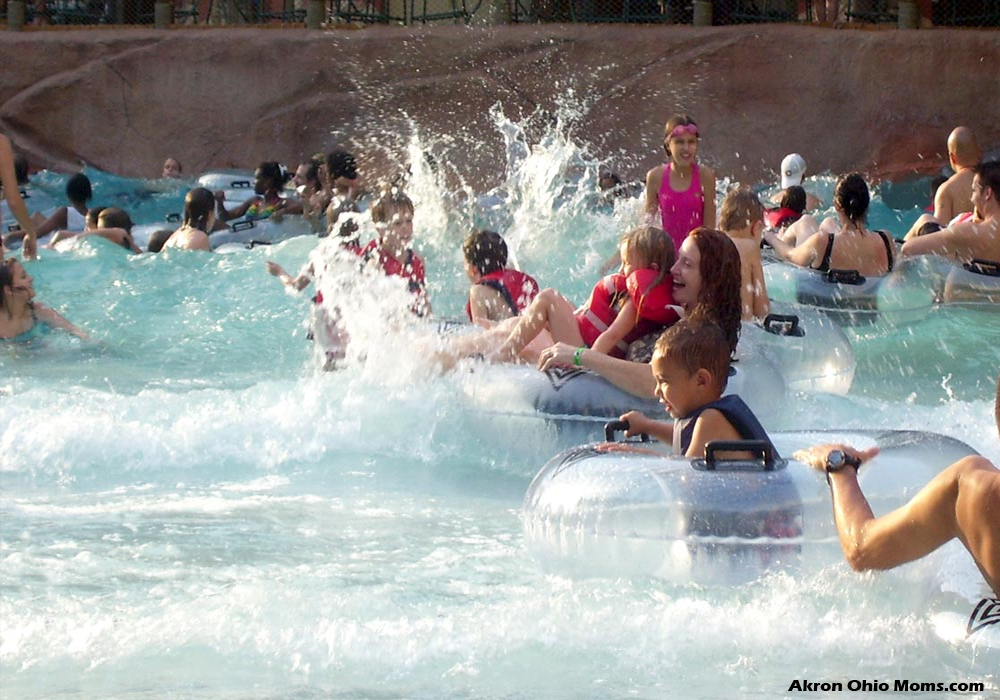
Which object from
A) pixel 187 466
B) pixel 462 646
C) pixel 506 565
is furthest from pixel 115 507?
pixel 462 646

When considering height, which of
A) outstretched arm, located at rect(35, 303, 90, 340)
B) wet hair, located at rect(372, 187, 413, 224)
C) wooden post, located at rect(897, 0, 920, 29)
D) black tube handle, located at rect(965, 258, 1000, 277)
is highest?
wooden post, located at rect(897, 0, 920, 29)

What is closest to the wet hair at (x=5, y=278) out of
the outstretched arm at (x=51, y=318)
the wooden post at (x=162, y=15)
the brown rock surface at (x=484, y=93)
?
the outstretched arm at (x=51, y=318)

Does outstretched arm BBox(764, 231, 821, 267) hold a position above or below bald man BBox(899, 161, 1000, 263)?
below

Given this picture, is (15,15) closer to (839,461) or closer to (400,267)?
(400,267)

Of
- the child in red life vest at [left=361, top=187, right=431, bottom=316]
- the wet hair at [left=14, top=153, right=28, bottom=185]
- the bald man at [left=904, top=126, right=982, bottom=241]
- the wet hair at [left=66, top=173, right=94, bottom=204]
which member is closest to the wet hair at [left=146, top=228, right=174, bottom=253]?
the wet hair at [left=66, top=173, right=94, bottom=204]

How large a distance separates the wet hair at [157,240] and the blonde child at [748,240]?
17.3 ft

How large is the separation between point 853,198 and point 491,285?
2837 millimetres

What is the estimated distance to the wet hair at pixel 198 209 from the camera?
1005 centimetres

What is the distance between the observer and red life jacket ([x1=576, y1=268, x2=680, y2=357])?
5230 millimetres

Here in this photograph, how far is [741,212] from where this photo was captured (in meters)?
6.73

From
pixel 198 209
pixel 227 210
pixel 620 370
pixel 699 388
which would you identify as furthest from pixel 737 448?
pixel 227 210

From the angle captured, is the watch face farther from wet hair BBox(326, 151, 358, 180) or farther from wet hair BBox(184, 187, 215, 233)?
wet hair BBox(326, 151, 358, 180)

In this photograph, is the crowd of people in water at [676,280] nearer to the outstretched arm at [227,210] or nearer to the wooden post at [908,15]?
the outstretched arm at [227,210]

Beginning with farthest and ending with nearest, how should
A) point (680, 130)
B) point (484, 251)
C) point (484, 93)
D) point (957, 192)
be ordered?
point (484, 93) < point (957, 192) < point (680, 130) < point (484, 251)
